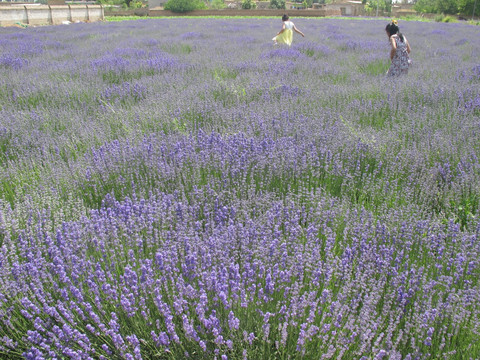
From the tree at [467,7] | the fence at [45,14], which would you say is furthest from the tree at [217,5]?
the tree at [467,7]

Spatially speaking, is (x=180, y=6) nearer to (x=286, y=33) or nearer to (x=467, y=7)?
(x=286, y=33)

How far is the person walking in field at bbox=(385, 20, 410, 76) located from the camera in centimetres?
575

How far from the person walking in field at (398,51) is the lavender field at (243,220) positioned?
376mm

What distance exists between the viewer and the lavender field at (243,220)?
1.41 m

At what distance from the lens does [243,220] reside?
2189 millimetres

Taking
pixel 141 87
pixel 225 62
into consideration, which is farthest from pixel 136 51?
pixel 141 87

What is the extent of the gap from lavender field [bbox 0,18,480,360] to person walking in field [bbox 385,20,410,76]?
1.23ft

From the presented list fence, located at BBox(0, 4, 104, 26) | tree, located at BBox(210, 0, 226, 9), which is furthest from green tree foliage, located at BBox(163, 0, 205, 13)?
tree, located at BBox(210, 0, 226, 9)

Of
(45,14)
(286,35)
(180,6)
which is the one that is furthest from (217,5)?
(286,35)

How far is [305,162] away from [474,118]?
7.49 ft

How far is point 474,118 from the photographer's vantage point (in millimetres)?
3666

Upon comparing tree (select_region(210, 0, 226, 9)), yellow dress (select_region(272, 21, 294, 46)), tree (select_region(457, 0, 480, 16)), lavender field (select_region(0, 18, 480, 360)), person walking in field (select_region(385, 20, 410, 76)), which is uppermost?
tree (select_region(210, 0, 226, 9))

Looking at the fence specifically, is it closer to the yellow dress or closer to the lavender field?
the yellow dress

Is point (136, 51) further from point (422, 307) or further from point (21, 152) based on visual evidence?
point (422, 307)
